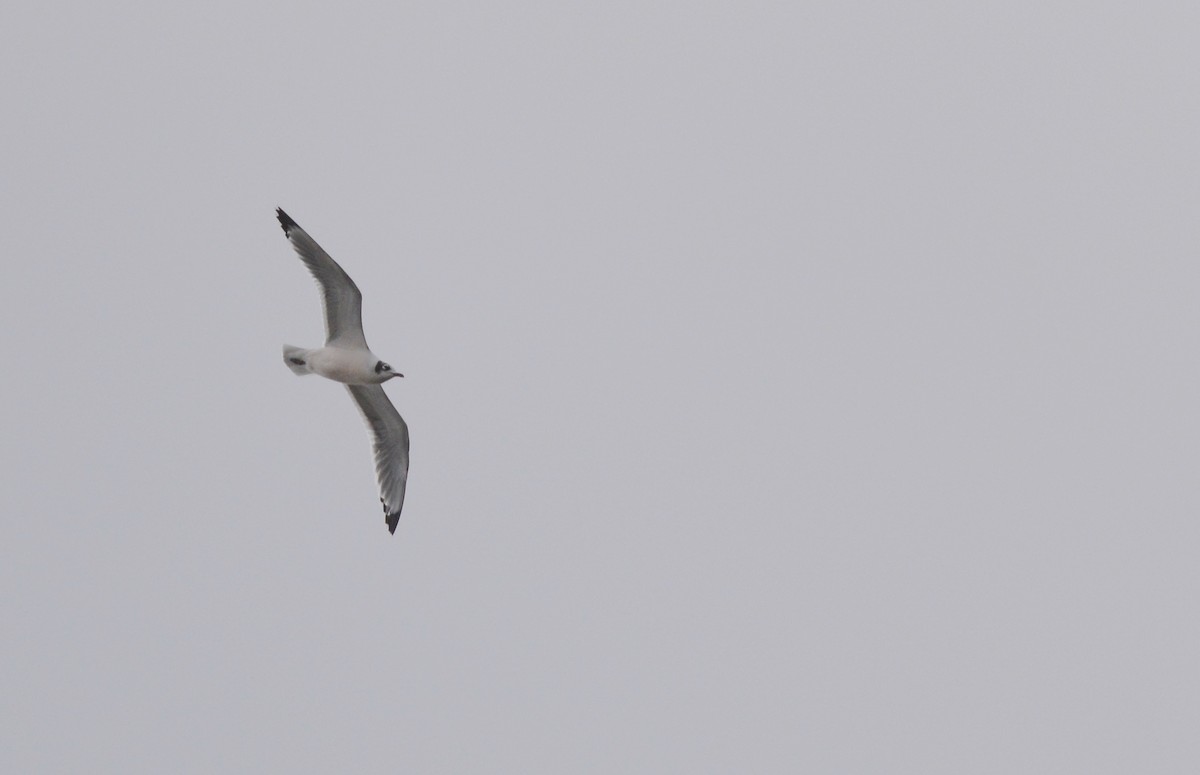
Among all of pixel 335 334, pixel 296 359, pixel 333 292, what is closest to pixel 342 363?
pixel 335 334

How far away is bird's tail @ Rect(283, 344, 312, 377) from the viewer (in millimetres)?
21531

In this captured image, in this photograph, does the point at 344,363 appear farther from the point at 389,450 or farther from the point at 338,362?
the point at 389,450

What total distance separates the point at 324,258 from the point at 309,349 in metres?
1.08

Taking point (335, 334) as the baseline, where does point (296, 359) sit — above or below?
below

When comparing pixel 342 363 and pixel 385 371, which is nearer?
pixel 342 363

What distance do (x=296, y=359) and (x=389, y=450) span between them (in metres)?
2.16

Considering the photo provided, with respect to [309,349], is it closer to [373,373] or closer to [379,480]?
[373,373]

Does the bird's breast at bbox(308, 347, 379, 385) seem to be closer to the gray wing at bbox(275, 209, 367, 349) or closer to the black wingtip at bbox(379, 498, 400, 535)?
the gray wing at bbox(275, 209, 367, 349)

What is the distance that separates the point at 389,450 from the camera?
76.2ft

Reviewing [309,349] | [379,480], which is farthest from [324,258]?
[379,480]

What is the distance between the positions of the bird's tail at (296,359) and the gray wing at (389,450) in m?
1.37

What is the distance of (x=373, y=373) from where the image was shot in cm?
2155

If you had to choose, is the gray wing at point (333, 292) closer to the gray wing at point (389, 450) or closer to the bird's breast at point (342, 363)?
the bird's breast at point (342, 363)

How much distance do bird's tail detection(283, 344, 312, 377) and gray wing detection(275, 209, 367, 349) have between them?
35 centimetres
